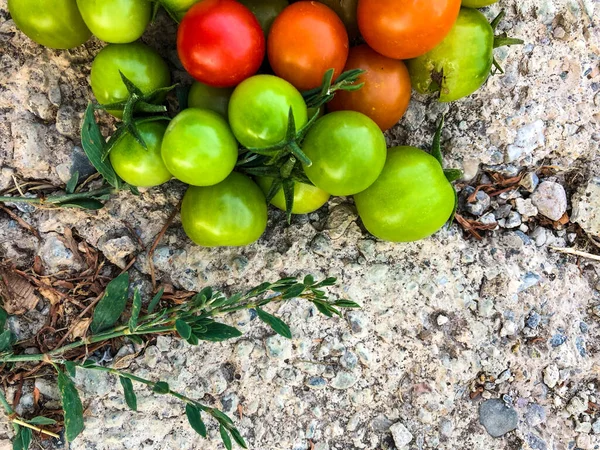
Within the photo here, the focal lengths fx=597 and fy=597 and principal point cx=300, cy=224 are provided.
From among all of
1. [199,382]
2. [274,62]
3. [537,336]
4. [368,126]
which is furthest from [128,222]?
[537,336]

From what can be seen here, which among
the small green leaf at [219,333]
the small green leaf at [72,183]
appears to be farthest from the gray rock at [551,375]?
the small green leaf at [72,183]

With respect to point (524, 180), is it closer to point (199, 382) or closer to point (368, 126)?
point (368, 126)

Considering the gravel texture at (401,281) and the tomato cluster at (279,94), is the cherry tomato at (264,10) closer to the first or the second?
the tomato cluster at (279,94)

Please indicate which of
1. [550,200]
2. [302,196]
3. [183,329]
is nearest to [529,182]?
[550,200]

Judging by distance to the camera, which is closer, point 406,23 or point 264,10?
point 406,23

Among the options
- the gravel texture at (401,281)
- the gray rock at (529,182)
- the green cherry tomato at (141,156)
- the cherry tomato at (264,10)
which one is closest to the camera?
the green cherry tomato at (141,156)

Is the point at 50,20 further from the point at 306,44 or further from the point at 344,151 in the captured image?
the point at 344,151
